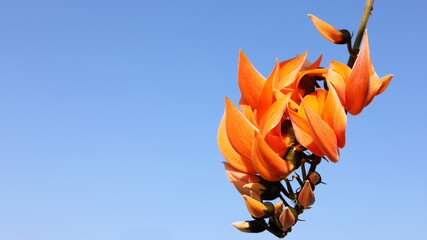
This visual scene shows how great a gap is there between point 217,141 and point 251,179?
0.09 meters

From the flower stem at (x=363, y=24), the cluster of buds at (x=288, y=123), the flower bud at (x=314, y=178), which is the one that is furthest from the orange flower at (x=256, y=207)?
the flower stem at (x=363, y=24)

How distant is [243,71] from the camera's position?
3.21ft

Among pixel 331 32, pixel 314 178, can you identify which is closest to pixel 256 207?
pixel 314 178

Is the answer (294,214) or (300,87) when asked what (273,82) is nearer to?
(300,87)

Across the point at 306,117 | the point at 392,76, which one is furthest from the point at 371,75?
the point at 306,117

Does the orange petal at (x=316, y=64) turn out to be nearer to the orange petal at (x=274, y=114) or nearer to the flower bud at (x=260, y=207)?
the orange petal at (x=274, y=114)

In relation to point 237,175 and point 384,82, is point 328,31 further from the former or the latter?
point 237,175

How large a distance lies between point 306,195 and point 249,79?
22cm

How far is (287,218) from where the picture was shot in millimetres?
950

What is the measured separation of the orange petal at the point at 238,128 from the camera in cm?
95

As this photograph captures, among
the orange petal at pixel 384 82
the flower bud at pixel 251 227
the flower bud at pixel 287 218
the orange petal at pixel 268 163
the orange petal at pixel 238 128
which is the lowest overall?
the flower bud at pixel 287 218

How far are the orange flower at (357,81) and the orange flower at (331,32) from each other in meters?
0.04

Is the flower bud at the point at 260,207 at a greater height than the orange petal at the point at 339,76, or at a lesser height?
lesser

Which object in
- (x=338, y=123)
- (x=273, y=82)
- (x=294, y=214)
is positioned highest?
(x=273, y=82)
